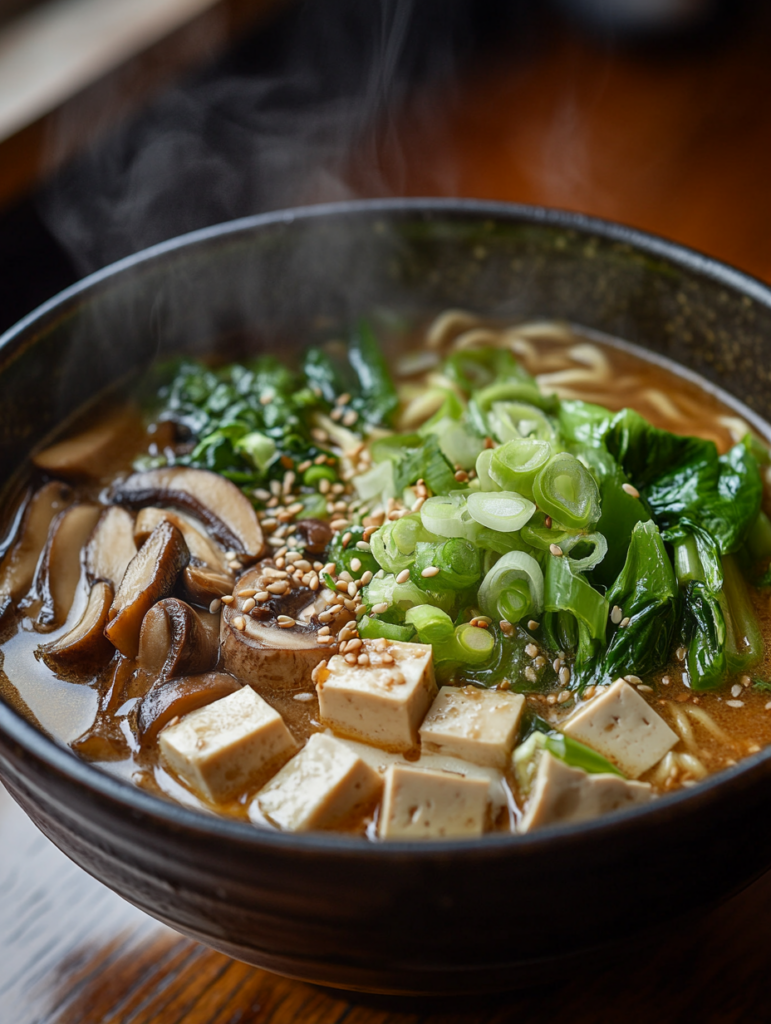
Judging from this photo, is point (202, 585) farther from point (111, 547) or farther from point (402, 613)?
point (402, 613)

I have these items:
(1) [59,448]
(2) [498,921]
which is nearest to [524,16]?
(1) [59,448]

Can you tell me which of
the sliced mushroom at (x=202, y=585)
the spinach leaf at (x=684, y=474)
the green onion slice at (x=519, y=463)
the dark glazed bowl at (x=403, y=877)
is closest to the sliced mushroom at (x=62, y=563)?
the sliced mushroom at (x=202, y=585)

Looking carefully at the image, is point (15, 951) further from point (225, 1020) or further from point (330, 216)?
point (330, 216)

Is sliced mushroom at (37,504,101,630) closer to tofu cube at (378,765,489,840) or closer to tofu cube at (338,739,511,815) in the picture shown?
tofu cube at (338,739,511,815)

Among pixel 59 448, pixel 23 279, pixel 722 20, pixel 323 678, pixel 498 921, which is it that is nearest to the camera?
pixel 498 921

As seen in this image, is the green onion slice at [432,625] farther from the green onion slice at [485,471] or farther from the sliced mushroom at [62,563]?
the sliced mushroom at [62,563]

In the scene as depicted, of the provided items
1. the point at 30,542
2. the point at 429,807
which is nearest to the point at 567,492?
the point at 429,807
